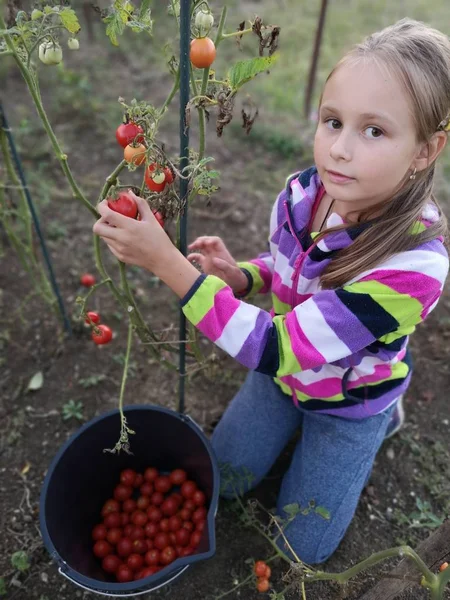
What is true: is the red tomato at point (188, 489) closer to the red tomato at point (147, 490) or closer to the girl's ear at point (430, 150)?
the red tomato at point (147, 490)

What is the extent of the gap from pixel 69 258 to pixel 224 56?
7.51ft

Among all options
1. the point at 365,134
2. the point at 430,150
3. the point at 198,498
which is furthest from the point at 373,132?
the point at 198,498

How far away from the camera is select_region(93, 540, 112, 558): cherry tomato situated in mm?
1406

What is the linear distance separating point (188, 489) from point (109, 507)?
0.24 meters

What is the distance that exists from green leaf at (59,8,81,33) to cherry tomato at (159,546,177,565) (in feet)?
4.09

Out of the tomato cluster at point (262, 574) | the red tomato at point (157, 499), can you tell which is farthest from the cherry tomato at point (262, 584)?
the red tomato at point (157, 499)

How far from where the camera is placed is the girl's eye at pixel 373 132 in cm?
96

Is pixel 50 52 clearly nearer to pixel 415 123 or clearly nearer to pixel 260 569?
pixel 415 123

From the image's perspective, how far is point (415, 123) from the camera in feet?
3.11

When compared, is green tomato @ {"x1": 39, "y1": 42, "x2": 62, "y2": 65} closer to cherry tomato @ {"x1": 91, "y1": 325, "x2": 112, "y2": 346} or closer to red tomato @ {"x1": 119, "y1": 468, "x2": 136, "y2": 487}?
cherry tomato @ {"x1": 91, "y1": 325, "x2": 112, "y2": 346}

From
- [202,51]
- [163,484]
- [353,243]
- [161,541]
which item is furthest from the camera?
[163,484]

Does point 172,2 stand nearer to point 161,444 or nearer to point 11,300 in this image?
point 161,444

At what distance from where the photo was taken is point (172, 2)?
864mm

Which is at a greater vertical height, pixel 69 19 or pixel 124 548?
pixel 69 19
